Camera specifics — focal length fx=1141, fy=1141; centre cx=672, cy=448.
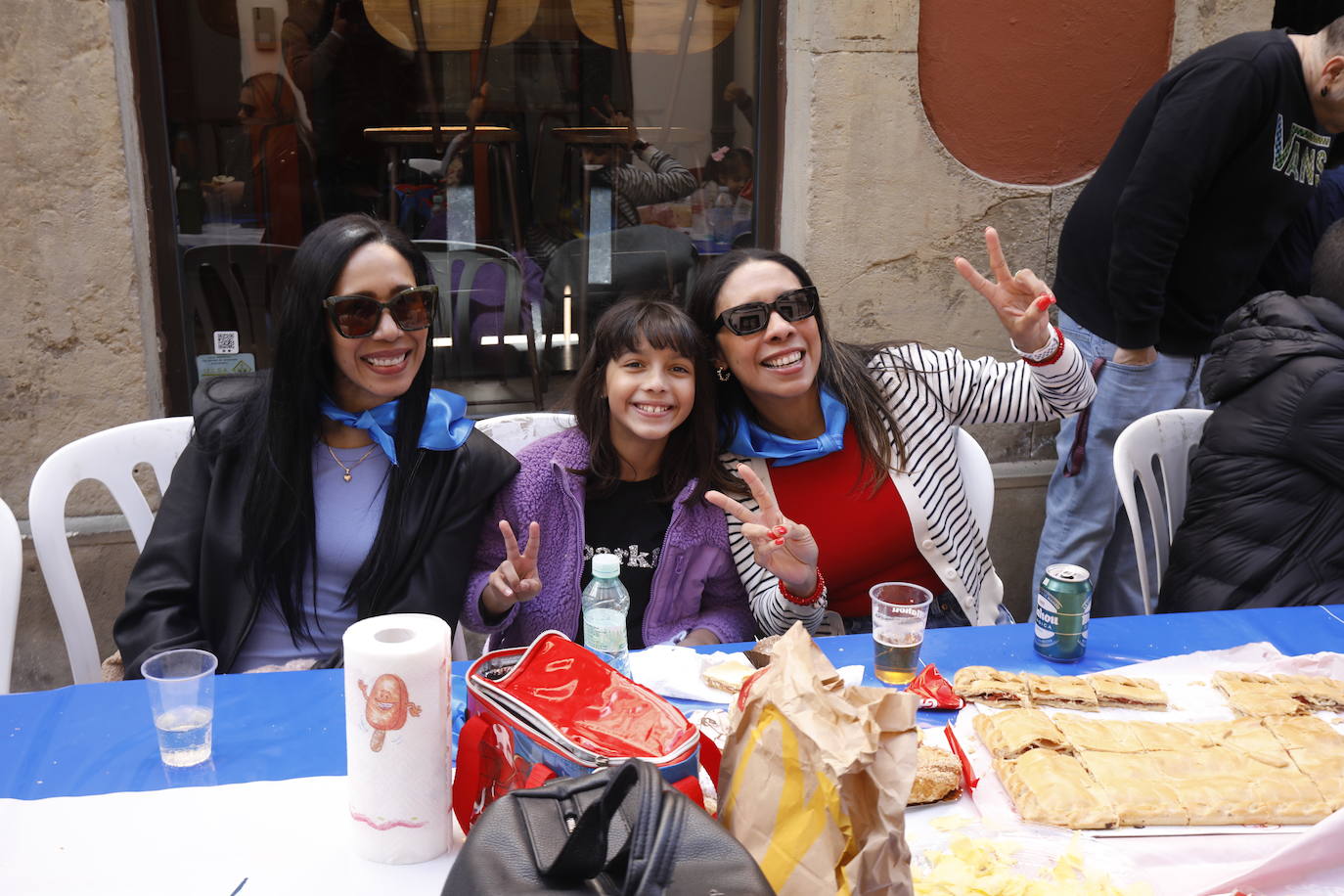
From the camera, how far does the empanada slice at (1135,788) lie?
1.61 metres

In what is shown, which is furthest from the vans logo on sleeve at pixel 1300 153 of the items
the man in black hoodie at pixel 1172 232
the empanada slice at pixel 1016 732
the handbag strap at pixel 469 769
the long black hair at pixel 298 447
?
the handbag strap at pixel 469 769

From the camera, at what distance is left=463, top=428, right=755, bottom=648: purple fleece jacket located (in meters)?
2.60

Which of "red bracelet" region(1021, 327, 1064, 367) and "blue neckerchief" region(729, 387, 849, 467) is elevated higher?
"red bracelet" region(1021, 327, 1064, 367)

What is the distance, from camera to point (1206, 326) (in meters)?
3.77

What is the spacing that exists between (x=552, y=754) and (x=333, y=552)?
125cm

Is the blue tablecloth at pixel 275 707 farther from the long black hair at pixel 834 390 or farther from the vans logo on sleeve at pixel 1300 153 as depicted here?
the vans logo on sleeve at pixel 1300 153

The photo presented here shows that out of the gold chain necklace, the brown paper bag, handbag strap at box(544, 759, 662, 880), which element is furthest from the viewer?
the gold chain necklace

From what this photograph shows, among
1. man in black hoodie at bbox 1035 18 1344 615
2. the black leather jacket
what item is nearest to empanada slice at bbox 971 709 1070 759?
the black leather jacket

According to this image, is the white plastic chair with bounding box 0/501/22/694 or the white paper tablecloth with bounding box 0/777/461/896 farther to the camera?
the white plastic chair with bounding box 0/501/22/694

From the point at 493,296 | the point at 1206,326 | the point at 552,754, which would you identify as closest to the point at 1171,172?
the point at 1206,326

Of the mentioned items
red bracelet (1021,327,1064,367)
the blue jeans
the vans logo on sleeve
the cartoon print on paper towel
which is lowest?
the blue jeans

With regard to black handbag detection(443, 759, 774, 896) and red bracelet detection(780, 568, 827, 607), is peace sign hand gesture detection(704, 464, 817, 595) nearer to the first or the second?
red bracelet detection(780, 568, 827, 607)

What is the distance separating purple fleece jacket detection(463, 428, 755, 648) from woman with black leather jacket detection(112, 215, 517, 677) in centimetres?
8

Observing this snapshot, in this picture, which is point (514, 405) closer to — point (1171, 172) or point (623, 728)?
point (1171, 172)
